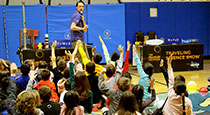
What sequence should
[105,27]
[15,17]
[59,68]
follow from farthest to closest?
[105,27], [15,17], [59,68]

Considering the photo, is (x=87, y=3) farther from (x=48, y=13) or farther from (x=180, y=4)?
(x=180, y=4)

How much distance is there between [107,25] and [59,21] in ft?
6.48

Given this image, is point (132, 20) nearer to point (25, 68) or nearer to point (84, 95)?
point (25, 68)

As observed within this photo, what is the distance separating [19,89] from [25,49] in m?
3.76

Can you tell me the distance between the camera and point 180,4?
39.0 feet

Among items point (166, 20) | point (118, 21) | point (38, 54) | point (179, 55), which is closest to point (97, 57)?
point (38, 54)

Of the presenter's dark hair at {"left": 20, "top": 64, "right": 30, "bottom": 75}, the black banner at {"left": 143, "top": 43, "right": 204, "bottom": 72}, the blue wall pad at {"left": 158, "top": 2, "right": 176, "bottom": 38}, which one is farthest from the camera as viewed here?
the blue wall pad at {"left": 158, "top": 2, "right": 176, "bottom": 38}

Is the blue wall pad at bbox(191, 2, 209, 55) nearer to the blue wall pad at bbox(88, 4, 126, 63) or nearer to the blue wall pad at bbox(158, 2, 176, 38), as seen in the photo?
the blue wall pad at bbox(158, 2, 176, 38)

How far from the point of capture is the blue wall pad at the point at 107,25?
10867 mm

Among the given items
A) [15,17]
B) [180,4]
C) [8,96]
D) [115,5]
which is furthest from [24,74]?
[180,4]

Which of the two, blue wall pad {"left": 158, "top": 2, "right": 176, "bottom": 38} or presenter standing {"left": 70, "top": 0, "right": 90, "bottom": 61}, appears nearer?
presenter standing {"left": 70, "top": 0, "right": 90, "bottom": 61}

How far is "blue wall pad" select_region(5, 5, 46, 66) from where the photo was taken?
10227 millimetres

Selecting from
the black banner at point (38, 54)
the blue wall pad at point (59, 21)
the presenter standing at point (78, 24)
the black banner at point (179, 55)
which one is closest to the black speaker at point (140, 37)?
the black banner at point (179, 55)

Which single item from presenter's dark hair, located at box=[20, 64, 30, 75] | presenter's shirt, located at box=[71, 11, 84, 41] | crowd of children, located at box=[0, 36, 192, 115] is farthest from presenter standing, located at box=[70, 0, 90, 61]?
presenter's dark hair, located at box=[20, 64, 30, 75]
